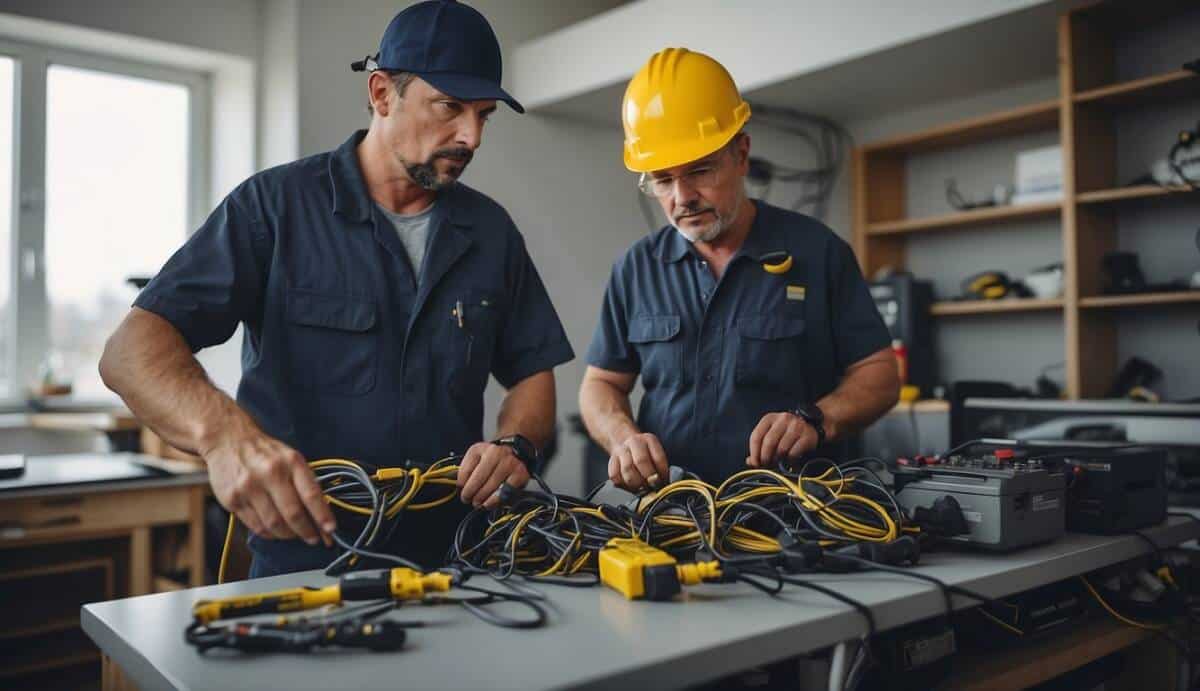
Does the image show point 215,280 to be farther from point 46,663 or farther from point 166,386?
point 46,663

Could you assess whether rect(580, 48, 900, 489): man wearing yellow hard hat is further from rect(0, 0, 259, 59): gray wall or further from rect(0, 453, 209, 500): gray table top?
rect(0, 0, 259, 59): gray wall

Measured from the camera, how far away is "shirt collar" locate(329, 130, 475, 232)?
1427mm

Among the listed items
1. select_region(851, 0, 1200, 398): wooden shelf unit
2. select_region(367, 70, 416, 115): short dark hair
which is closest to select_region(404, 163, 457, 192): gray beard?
select_region(367, 70, 416, 115): short dark hair

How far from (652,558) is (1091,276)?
2879mm

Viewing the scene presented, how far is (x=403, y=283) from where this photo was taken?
1.43 meters

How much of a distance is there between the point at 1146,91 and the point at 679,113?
7.47 ft

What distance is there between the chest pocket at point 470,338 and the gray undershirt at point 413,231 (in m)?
0.10

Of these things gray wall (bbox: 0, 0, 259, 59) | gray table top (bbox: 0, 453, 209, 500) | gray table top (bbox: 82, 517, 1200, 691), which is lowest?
gray table top (bbox: 0, 453, 209, 500)

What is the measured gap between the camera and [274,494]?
94 centimetres

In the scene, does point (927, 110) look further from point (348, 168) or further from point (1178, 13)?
point (348, 168)

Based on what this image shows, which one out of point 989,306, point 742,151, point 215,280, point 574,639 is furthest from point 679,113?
point 989,306

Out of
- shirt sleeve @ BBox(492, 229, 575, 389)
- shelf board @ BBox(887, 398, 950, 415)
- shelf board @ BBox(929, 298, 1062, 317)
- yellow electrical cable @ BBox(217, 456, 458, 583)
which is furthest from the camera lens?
shelf board @ BBox(887, 398, 950, 415)

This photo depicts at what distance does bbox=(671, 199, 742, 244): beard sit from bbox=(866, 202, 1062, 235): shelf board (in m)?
2.18

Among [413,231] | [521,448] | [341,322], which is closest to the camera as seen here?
[521,448]
